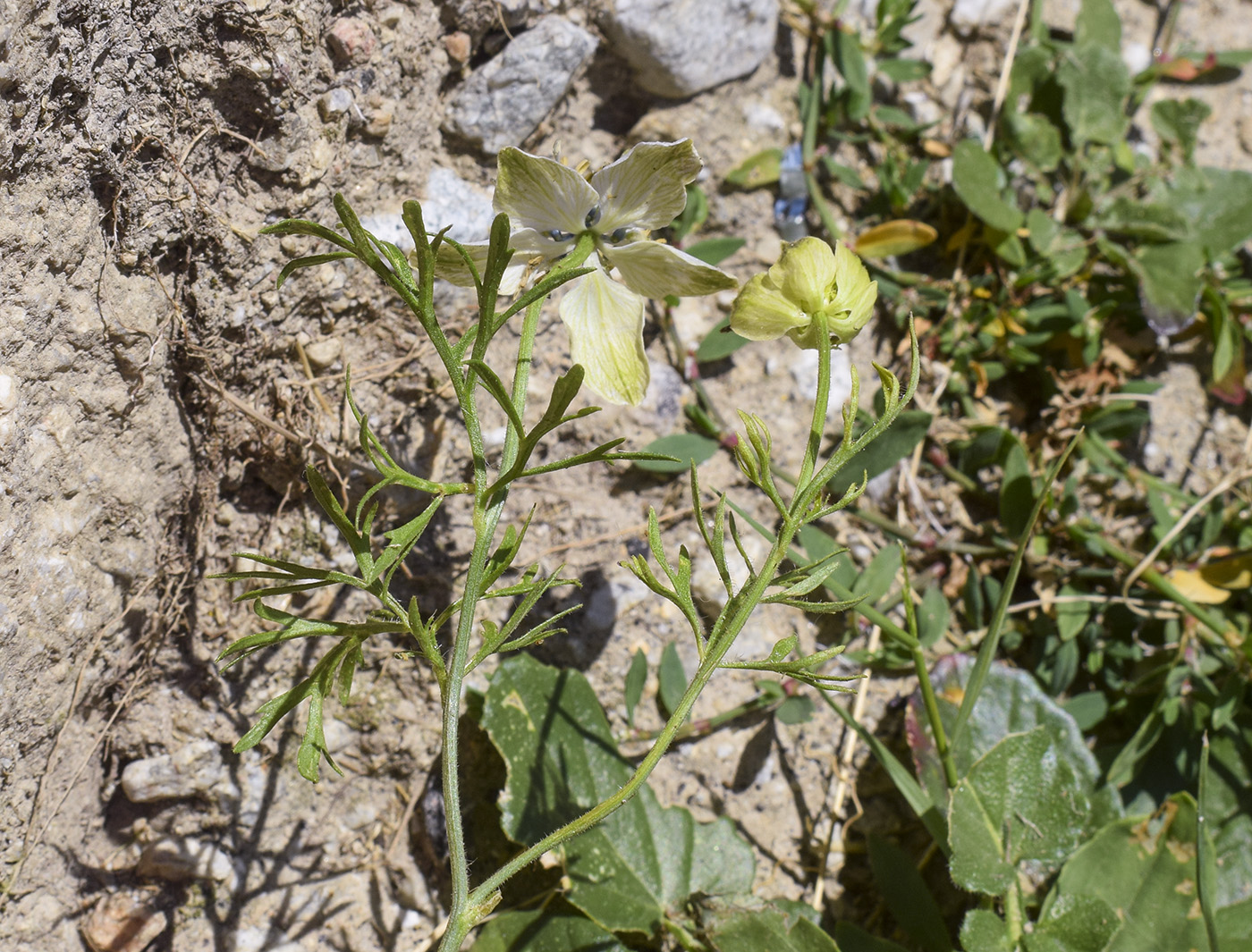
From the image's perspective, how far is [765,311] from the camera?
1165 millimetres

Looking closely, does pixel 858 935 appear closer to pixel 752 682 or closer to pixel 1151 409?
pixel 752 682

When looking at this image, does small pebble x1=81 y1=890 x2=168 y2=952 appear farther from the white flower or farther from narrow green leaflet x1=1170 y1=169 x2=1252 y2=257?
narrow green leaflet x1=1170 y1=169 x2=1252 y2=257

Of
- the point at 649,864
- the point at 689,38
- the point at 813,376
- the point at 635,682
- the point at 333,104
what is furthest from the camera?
the point at 813,376

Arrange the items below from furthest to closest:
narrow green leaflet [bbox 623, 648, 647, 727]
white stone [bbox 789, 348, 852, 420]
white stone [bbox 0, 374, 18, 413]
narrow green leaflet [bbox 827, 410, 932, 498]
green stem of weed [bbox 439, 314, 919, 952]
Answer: white stone [bbox 789, 348, 852, 420] < narrow green leaflet [bbox 827, 410, 932, 498] < narrow green leaflet [bbox 623, 648, 647, 727] < white stone [bbox 0, 374, 18, 413] < green stem of weed [bbox 439, 314, 919, 952]

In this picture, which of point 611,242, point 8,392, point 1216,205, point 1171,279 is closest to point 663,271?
point 611,242

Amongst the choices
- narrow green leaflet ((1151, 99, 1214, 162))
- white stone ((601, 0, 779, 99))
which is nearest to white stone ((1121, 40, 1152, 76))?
narrow green leaflet ((1151, 99, 1214, 162))

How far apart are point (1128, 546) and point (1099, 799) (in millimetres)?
563

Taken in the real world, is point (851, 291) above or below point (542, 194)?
below

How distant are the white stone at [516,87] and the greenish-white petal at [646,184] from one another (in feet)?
1.82

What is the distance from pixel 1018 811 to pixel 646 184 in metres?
1.23

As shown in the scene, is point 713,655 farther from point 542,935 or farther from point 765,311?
point 542,935

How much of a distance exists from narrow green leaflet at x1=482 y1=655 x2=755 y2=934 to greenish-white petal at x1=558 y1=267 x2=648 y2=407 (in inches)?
21.8

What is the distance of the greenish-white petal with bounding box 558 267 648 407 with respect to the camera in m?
1.21

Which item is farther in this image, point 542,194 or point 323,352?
point 323,352
